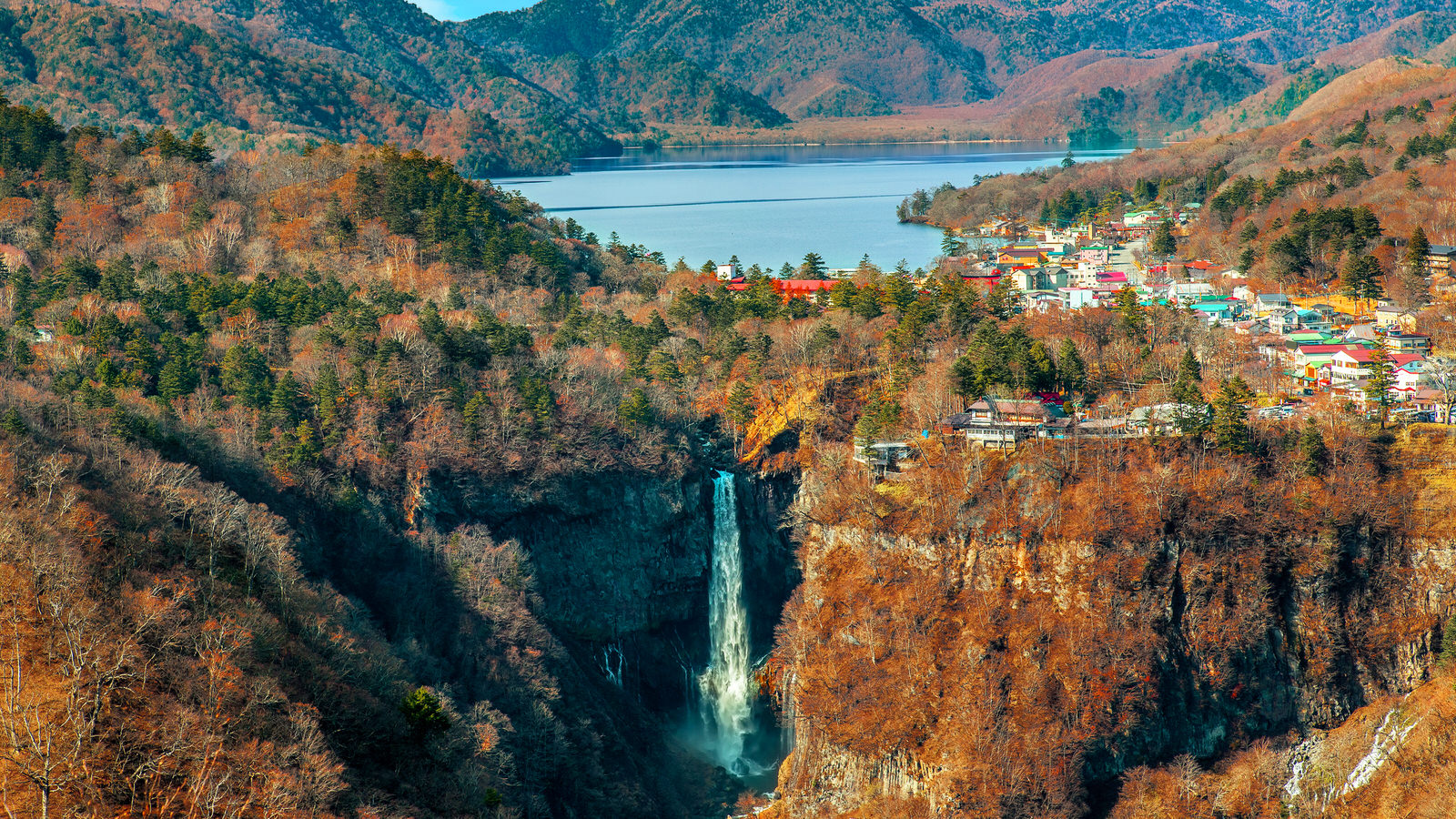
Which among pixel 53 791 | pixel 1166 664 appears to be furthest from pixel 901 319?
pixel 53 791

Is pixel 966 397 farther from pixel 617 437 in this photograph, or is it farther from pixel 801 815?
pixel 801 815

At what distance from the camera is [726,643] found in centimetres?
4541

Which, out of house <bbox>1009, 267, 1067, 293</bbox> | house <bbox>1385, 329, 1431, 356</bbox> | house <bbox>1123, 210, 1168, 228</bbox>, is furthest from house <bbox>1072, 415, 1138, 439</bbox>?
house <bbox>1123, 210, 1168, 228</bbox>

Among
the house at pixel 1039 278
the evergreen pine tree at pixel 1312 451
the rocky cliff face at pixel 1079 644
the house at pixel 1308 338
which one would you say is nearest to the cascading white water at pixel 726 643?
the rocky cliff face at pixel 1079 644

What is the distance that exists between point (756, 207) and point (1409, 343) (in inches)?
3569

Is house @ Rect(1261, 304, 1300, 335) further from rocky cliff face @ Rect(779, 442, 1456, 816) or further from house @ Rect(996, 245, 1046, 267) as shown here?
house @ Rect(996, 245, 1046, 267)

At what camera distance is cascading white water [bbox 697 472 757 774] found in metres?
43.4

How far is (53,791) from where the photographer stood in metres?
19.6

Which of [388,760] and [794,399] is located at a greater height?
[794,399]

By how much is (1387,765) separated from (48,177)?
217 ft

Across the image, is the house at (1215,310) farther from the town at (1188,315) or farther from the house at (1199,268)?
the house at (1199,268)

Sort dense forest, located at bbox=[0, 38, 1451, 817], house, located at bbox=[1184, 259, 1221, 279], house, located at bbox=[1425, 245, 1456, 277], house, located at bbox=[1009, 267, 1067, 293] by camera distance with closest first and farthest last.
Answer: dense forest, located at bbox=[0, 38, 1451, 817], house, located at bbox=[1425, 245, 1456, 277], house, located at bbox=[1184, 259, 1221, 279], house, located at bbox=[1009, 267, 1067, 293]

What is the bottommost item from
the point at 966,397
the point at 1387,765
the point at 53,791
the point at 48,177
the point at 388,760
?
the point at 1387,765

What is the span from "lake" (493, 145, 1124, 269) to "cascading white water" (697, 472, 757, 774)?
42618 mm
